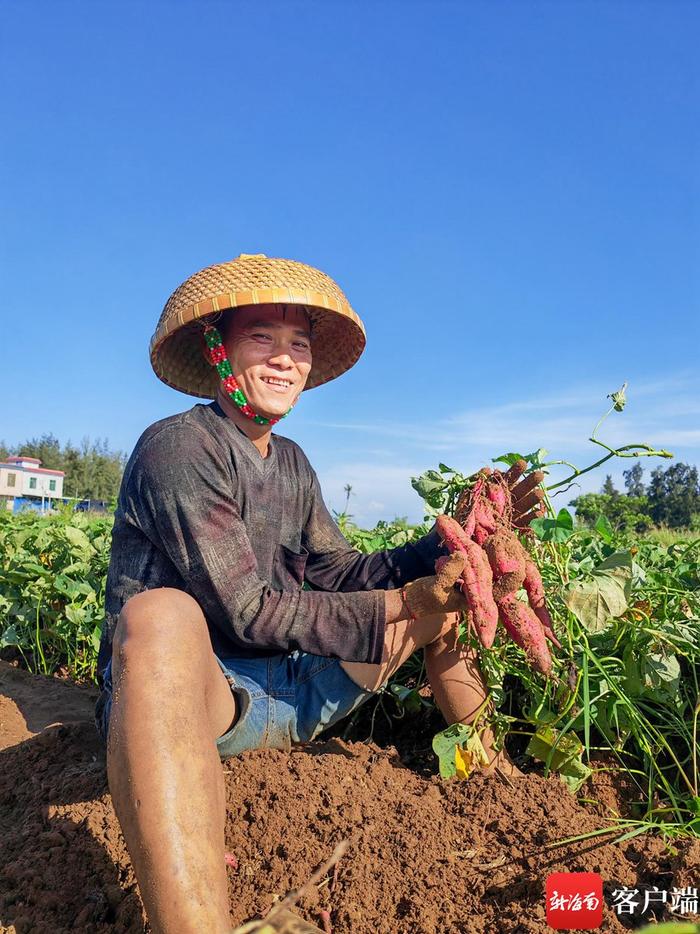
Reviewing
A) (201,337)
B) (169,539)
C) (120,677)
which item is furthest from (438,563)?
(201,337)

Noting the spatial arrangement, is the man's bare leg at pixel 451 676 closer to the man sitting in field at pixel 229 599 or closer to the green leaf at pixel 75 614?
the man sitting in field at pixel 229 599

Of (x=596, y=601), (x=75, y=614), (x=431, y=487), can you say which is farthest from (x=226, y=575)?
(x=75, y=614)

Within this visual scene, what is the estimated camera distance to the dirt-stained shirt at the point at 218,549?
65.3 inches

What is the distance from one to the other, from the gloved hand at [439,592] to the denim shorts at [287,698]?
1.15ft

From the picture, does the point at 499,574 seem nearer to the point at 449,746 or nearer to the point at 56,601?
the point at 449,746

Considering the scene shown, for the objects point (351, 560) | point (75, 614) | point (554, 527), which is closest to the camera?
point (554, 527)

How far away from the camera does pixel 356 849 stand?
5.06 feet

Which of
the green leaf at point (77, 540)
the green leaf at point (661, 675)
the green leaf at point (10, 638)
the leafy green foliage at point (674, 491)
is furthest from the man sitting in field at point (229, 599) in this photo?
the leafy green foliage at point (674, 491)

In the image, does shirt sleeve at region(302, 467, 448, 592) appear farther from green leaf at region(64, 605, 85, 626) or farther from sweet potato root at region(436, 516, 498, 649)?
green leaf at region(64, 605, 85, 626)

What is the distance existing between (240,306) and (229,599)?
0.83 m

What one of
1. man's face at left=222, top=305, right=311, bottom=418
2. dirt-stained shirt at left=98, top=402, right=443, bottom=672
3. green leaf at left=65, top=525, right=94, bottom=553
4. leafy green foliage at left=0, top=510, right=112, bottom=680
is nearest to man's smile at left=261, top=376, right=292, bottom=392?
man's face at left=222, top=305, right=311, bottom=418

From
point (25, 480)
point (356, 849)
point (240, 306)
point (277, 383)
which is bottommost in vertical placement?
point (356, 849)

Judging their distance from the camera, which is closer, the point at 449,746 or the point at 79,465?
the point at 449,746

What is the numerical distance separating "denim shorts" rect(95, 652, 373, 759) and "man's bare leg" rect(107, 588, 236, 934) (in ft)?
1.45
